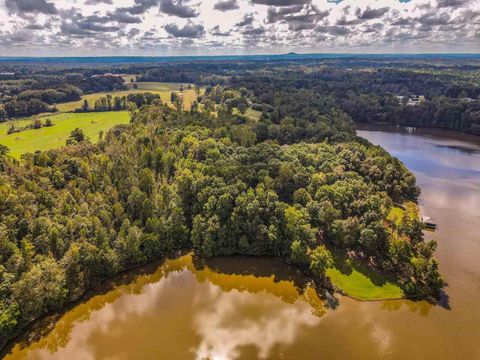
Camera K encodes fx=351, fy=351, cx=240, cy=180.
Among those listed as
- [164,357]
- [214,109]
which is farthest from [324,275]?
[214,109]

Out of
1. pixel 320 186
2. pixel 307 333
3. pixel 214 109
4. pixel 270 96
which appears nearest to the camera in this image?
pixel 307 333

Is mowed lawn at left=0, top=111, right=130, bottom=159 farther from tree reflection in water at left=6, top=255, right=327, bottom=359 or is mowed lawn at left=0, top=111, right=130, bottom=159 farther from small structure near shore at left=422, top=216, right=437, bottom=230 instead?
small structure near shore at left=422, top=216, right=437, bottom=230

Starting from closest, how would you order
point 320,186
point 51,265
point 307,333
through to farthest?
point 307,333, point 51,265, point 320,186

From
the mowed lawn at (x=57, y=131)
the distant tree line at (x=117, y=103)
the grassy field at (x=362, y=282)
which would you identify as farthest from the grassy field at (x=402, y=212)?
the distant tree line at (x=117, y=103)

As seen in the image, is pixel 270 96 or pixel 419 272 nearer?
pixel 419 272

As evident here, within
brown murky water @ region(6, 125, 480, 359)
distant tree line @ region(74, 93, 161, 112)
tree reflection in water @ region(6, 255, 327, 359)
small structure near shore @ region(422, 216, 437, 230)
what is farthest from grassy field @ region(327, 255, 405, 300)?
distant tree line @ region(74, 93, 161, 112)

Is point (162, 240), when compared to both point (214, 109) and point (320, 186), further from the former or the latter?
point (214, 109)
